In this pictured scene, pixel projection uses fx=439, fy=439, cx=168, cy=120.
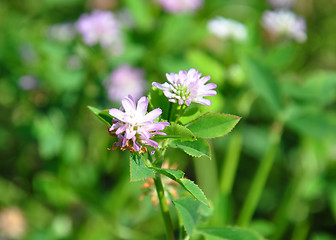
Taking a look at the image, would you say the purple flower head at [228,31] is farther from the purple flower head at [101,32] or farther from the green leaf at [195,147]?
the green leaf at [195,147]

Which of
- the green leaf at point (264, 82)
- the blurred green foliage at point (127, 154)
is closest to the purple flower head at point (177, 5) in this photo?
the blurred green foliage at point (127, 154)

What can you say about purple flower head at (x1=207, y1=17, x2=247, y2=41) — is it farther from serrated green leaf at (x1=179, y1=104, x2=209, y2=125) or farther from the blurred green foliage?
serrated green leaf at (x1=179, y1=104, x2=209, y2=125)

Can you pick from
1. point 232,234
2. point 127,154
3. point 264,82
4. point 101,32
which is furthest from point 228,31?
point 232,234

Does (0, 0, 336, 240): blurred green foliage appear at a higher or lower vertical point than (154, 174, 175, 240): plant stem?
higher

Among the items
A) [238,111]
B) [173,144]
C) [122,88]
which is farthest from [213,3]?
[173,144]

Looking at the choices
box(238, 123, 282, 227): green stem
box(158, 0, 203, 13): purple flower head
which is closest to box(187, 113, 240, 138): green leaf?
box(238, 123, 282, 227): green stem

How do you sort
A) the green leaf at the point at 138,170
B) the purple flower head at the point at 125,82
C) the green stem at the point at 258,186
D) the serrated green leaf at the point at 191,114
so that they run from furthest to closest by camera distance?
the purple flower head at the point at 125,82 < the green stem at the point at 258,186 < the serrated green leaf at the point at 191,114 < the green leaf at the point at 138,170
